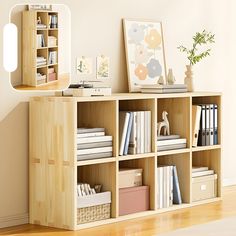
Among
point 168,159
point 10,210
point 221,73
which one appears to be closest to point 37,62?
point 10,210

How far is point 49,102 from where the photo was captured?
511cm

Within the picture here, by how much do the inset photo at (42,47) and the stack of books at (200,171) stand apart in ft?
4.10

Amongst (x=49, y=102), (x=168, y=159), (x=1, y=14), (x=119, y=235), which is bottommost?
(x=119, y=235)

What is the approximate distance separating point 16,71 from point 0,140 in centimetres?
46

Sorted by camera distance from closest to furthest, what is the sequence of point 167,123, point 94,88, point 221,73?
point 94,88, point 167,123, point 221,73

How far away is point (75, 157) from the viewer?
16.4ft

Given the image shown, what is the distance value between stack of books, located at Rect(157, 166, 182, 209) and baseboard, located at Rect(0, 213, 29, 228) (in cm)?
99

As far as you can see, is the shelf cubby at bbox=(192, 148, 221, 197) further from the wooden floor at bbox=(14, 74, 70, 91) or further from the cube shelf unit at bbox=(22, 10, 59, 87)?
the cube shelf unit at bbox=(22, 10, 59, 87)

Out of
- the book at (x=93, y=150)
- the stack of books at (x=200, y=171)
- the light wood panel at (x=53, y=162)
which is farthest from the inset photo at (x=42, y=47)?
the stack of books at (x=200, y=171)

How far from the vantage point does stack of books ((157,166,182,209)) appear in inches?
223

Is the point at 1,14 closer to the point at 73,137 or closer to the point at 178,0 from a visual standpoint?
the point at 73,137

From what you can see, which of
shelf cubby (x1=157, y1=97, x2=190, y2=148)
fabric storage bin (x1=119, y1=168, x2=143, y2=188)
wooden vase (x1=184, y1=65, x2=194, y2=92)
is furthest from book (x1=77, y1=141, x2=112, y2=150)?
wooden vase (x1=184, y1=65, x2=194, y2=92)

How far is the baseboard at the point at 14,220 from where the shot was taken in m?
5.12

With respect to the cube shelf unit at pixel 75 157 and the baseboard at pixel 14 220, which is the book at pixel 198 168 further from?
the baseboard at pixel 14 220
